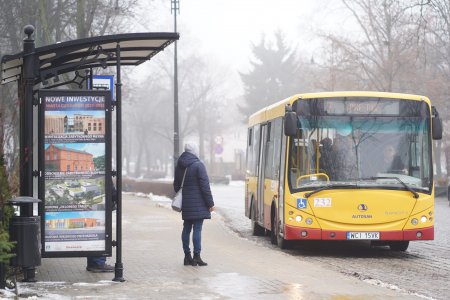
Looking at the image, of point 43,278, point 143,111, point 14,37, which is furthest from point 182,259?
point 143,111

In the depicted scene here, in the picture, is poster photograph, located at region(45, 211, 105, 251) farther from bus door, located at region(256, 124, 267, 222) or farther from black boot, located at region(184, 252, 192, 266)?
bus door, located at region(256, 124, 267, 222)

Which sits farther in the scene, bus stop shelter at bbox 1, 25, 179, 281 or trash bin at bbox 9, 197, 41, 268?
bus stop shelter at bbox 1, 25, 179, 281

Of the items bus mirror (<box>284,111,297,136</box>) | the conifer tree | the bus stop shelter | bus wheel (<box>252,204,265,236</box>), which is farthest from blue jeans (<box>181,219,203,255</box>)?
the conifer tree

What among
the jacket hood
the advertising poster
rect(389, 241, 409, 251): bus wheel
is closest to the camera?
the advertising poster

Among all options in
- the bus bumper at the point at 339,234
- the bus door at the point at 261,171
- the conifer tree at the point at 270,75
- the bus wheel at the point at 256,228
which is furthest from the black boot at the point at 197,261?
the conifer tree at the point at 270,75

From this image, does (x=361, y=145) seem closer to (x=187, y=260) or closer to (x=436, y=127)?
(x=436, y=127)

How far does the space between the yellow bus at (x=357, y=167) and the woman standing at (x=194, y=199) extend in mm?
2872

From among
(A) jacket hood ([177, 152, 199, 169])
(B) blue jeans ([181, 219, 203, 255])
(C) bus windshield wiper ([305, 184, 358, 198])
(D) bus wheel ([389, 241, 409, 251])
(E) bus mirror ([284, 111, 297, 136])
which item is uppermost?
(E) bus mirror ([284, 111, 297, 136])

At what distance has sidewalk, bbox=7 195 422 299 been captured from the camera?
10836 mm

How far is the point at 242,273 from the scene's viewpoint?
13.0m

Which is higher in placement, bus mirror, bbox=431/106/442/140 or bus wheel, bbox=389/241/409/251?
bus mirror, bbox=431/106/442/140

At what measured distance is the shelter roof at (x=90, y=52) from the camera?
38.0 feet

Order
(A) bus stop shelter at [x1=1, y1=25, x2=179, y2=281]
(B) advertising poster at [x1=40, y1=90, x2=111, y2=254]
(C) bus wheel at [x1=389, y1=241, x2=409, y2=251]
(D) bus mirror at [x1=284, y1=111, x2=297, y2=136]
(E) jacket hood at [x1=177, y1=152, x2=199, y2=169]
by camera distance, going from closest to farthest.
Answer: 1. (A) bus stop shelter at [x1=1, y1=25, x2=179, y2=281]
2. (B) advertising poster at [x1=40, y1=90, x2=111, y2=254]
3. (E) jacket hood at [x1=177, y1=152, x2=199, y2=169]
4. (D) bus mirror at [x1=284, y1=111, x2=297, y2=136]
5. (C) bus wheel at [x1=389, y1=241, x2=409, y2=251]

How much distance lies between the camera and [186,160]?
46.9 ft
